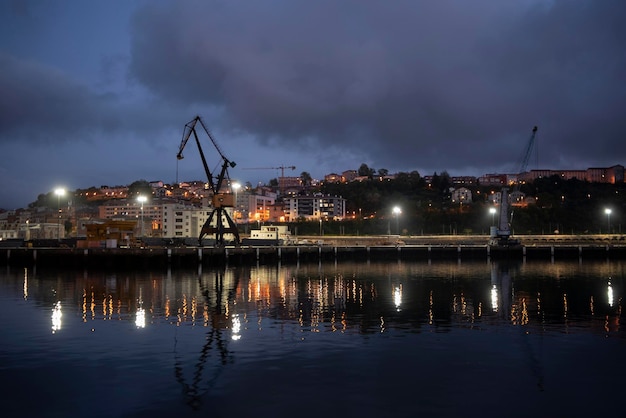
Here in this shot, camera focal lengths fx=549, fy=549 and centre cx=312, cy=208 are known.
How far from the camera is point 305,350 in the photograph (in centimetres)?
1942

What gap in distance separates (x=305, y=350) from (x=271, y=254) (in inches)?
2110

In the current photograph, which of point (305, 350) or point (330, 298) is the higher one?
point (305, 350)

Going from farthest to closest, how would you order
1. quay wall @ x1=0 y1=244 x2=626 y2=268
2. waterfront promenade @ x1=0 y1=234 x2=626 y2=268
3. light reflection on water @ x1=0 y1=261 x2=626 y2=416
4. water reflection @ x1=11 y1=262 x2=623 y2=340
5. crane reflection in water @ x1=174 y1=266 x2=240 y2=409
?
1. waterfront promenade @ x1=0 y1=234 x2=626 y2=268
2. quay wall @ x1=0 y1=244 x2=626 y2=268
3. water reflection @ x1=11 y1=262 x2=623 y2=340
4. crane reflection in water @ x1=174 y1=266 x2=240 y2=409
5. light reflection on water @ x1=0 y1=261 x2=626 y2=416

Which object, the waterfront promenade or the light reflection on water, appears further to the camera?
the waterfront promenade

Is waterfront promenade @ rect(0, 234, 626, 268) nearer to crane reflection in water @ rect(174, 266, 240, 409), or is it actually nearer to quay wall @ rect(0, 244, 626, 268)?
quay wall @ rect(0, 244, 626, 268)

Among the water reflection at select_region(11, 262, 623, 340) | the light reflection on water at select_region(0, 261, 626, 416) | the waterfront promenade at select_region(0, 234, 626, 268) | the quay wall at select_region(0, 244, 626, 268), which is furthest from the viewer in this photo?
the waterfront promenade at select_region(0, 234, 626, 268)

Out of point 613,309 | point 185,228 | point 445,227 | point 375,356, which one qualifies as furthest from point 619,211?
point 375,356

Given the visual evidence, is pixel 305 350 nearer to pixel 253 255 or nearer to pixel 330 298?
pixel 330 298

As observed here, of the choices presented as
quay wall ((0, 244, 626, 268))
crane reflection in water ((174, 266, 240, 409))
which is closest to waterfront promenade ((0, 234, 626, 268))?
quay wall ((0, 244, 626, 268))

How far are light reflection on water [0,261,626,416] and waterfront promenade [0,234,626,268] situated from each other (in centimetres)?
2398

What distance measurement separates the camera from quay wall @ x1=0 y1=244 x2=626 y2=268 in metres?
61.5

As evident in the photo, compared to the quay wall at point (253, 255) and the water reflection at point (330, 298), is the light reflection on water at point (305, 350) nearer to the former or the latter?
the water reflection at point (330, 298)

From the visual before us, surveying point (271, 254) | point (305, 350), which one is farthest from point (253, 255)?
point (305, 350)

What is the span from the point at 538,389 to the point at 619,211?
169993 millimetres
